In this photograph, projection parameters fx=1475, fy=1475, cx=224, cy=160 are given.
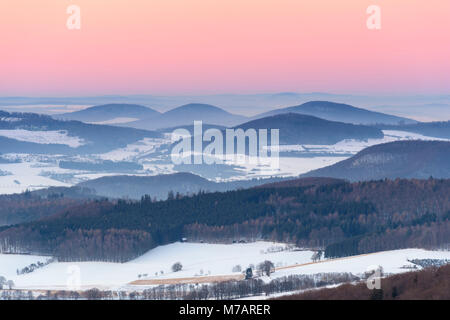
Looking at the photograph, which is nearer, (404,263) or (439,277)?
(439,277)

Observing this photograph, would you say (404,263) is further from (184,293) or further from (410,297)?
(410,297)

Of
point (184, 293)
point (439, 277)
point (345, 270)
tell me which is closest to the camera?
point (439, 277)
